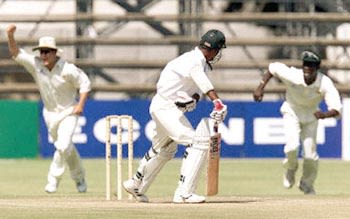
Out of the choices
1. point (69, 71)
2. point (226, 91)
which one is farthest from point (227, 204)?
point (226, 91)

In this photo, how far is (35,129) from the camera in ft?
→ 81.4

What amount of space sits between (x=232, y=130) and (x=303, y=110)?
7.31 meters

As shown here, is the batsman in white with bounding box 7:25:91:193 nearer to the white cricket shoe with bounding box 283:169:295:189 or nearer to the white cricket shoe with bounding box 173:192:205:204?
the white cricket shoe with bounding box 283:169:295:189

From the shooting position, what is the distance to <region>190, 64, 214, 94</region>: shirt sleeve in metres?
13.4

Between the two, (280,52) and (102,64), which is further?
(280,52)

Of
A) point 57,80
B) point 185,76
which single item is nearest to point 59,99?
point 57,80

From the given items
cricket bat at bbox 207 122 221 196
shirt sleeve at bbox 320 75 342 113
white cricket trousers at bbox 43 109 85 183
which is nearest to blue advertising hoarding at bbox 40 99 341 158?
white cricket trousers at bbox 43 109 85 183

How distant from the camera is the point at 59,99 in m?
17.7

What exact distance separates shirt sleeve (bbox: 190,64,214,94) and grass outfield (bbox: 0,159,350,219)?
1.12 metres

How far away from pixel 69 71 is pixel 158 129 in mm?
3650

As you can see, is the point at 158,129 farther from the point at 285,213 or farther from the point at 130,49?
the point at 130,49

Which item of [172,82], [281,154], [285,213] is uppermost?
[172,82]

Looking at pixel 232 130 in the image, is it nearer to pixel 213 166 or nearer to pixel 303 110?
pixel 303 110

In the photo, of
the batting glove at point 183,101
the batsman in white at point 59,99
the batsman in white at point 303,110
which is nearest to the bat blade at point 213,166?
the batting glove at point 183,101
